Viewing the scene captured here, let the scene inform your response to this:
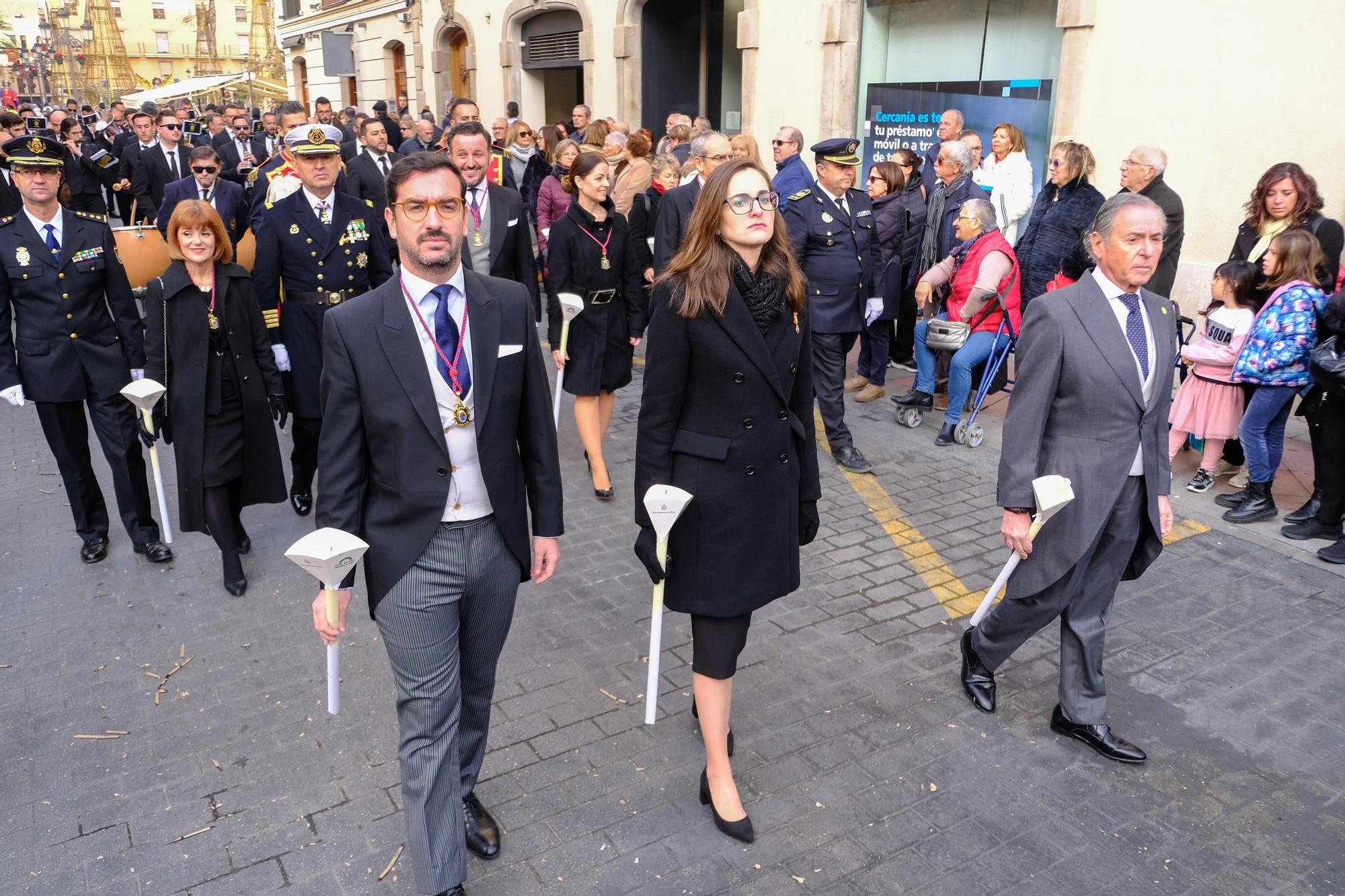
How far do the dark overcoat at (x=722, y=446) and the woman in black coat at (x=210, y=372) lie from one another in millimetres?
2848

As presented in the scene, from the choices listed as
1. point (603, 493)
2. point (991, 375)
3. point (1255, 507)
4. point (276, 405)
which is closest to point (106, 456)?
point (276, 405)

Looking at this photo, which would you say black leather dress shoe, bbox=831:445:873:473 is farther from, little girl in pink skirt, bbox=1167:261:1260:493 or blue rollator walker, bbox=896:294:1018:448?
little girl in pink skirt, bbox=1167:261:1260:493

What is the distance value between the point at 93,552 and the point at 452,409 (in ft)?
12.3

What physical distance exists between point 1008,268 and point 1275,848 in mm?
4743

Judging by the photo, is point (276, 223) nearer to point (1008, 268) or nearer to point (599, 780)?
point (599, 780)

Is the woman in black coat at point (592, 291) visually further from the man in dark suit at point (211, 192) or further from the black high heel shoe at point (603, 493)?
the man in dark suit at point (211, 192)

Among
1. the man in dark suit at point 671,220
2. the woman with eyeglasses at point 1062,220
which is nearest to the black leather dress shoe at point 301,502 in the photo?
the man in dark suit at point 671,220

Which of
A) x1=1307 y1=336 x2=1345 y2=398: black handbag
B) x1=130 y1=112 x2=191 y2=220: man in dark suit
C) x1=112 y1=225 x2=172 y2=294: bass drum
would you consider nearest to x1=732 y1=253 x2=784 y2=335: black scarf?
x1=1307 y1=336 x2=1345 y2=398: black handbag

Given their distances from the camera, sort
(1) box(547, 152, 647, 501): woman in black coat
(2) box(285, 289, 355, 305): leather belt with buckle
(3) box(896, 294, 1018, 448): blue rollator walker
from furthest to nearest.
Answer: (3) box(896, 294, 1018, 448): blue rollator walker, (1) box(547, 152, 647, 501): woman in black coat, (2) box(285, 289, 355, 305): leather belt with buckle

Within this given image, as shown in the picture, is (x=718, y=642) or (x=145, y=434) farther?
(x=145, y=434)

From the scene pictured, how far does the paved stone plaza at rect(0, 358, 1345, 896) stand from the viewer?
11.0 ft

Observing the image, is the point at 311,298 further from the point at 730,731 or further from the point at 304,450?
the point at 730,731

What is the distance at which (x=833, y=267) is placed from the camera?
7.07 meters

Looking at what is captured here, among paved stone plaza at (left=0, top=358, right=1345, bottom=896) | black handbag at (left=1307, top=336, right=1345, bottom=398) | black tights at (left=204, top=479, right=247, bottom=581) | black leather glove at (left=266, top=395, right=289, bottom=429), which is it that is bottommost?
paved stone plaza at (left=0, top=358, right=1345, bottom=896)
